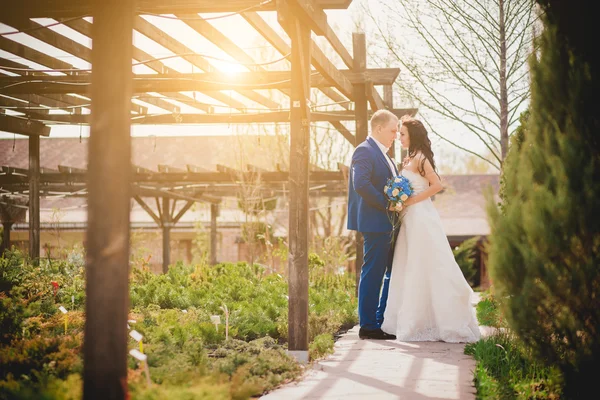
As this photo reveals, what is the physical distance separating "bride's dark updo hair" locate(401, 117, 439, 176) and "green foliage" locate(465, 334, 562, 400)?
219cm

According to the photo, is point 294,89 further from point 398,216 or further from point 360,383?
point 360,383

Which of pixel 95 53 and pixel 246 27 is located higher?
pixel 246 27

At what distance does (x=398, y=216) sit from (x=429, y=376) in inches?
103

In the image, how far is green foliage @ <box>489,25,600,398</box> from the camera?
389 centimetres

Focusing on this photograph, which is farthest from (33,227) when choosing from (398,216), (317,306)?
(398,216)

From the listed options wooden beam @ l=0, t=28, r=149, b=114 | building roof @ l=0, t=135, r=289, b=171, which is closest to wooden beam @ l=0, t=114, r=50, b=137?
wooden beam @ l=0, t=28, r=149, b=114

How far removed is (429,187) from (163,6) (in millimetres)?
3124

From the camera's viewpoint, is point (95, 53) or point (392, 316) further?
point (392, 316)

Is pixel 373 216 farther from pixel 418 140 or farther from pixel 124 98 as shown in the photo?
pixel 124 98

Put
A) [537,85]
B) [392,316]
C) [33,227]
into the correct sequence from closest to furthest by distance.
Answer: [537,85]
[392,316]
[33,227]

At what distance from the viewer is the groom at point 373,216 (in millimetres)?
6805

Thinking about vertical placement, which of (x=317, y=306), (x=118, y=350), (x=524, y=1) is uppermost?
(x=524, y=1)

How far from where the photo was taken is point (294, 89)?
5820 mm

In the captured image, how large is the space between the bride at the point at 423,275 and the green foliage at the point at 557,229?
8.02 feet
